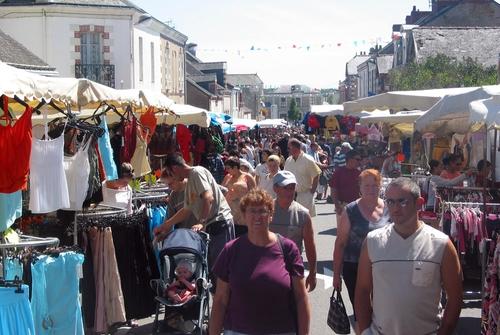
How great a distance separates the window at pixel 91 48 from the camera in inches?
1230

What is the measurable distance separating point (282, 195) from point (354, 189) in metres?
4.90

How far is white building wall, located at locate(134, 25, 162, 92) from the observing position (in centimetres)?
3312

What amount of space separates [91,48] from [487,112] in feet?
87.4

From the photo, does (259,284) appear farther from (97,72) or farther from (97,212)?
(97,72)

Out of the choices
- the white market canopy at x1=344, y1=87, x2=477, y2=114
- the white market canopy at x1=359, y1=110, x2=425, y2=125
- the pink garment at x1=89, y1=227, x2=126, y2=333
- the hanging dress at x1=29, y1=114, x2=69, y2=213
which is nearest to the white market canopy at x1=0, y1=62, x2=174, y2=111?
the hanging dress at x1=29, y1=114, x2=69, y2=213

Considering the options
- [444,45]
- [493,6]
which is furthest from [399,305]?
[493,6]

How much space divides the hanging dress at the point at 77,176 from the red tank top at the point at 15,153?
112 centimetres

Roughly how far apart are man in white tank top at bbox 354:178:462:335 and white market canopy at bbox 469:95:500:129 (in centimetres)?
146

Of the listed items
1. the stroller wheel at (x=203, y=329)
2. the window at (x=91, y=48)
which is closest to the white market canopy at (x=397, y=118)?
the stroller wheel at (x=203, y=329)

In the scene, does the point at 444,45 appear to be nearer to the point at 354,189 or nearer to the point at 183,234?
the point at 354,189

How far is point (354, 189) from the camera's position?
11.9m

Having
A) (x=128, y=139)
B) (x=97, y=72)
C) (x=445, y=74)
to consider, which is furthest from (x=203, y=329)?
(x=445, y=74)

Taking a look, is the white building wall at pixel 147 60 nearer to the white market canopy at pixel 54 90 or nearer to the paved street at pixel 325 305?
the paved street at pixel 325 305

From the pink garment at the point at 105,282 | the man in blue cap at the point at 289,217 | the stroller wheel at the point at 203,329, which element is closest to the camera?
the man in blue cap at the point at 289,217
